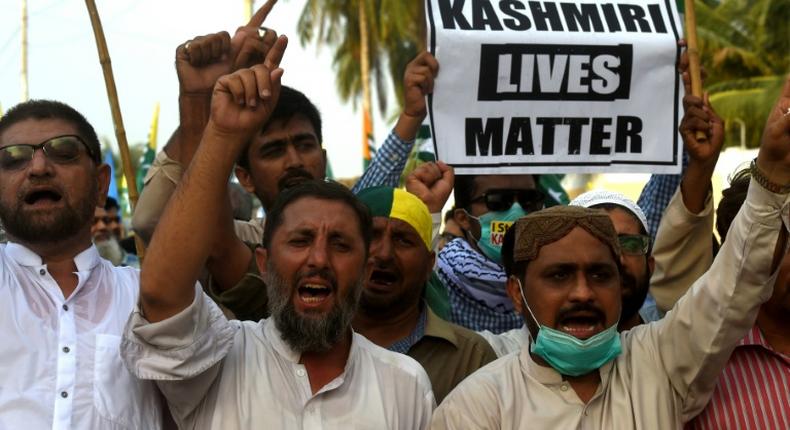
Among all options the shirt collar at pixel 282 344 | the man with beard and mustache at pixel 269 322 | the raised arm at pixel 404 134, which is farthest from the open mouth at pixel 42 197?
the raised arm at pixel 404 134

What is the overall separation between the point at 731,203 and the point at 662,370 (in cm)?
93

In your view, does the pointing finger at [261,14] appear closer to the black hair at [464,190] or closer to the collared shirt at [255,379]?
→ the collared shirt at [255,379]

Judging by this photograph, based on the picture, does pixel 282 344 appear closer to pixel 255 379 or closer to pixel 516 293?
pixel 255 379

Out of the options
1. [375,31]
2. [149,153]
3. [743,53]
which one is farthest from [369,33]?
[149,153]

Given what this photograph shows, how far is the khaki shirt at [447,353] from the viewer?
4238 millimetres

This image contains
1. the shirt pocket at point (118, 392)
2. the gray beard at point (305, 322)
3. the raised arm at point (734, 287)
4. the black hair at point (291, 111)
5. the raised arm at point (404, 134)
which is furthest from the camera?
the black hair at point (291, 111)

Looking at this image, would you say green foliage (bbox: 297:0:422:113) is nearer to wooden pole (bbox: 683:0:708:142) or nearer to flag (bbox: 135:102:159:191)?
flag (bbox: 135:102:159:191)

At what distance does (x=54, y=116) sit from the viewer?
3.79 m

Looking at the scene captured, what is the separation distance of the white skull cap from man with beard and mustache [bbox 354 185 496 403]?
664 mm

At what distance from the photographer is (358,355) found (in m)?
3.72

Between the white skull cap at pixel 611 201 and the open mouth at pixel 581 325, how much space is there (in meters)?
1.16

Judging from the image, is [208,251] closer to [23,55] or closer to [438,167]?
[438,167]

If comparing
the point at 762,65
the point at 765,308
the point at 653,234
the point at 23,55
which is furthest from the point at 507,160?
the point at 762,65

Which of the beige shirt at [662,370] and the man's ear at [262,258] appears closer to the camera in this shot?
the beige shirt at [662,370]
